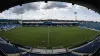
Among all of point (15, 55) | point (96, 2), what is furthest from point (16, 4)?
point (15, 55)

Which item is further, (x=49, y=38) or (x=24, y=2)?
(x=49, y=38)

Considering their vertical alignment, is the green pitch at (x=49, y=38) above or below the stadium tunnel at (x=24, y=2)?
below

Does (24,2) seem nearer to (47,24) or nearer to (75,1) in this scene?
(75,1)

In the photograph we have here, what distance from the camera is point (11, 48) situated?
84.3 feet

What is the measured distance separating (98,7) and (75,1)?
726 mm

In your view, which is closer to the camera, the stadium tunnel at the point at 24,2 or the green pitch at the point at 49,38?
the stadium tunnel at the point at 24,2

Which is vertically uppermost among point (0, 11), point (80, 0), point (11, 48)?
point (80, 0)

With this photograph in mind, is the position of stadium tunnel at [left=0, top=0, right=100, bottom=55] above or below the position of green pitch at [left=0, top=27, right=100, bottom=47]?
above

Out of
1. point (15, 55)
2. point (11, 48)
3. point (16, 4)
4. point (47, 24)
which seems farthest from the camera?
point (47, 24)

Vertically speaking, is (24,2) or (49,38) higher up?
(24,2)

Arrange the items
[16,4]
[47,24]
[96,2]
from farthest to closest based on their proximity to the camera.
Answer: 1. [47,24]
2. [16,4]
3. [96,2]

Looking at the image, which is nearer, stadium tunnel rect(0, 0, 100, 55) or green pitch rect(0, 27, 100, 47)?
stadium tunnel rect(0, 0, 100, 55)

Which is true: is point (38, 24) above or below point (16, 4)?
below

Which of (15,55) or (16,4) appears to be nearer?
(16,4)
